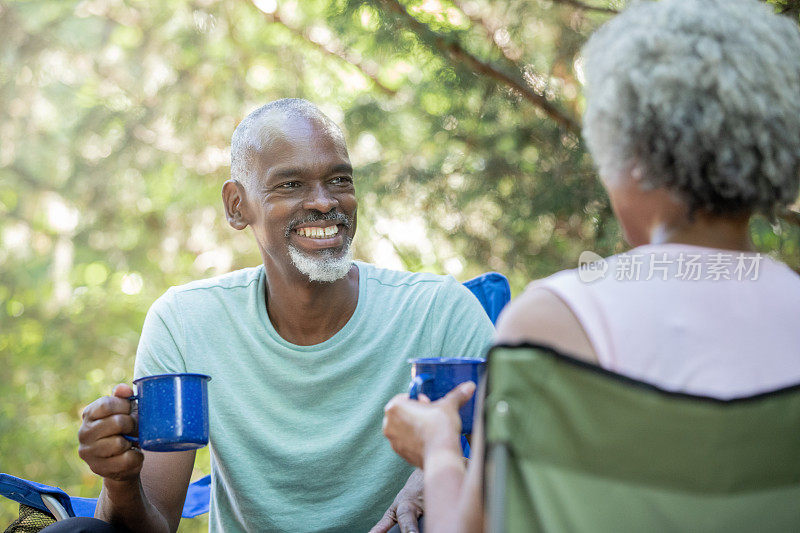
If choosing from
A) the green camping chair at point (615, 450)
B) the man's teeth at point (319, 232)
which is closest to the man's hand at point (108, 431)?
the man's teeth at point (319, 232)

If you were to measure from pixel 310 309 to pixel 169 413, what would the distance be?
32.3 inches

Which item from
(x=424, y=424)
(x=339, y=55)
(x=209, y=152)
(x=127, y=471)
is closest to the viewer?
(x=424, y=424)

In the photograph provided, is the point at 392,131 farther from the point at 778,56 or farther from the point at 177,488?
the point at 778,56

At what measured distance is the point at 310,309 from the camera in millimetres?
2523

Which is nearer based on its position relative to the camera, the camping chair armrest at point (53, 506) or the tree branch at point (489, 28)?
the camping chair armrest at point (53, 506)

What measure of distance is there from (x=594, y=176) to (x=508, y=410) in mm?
2743

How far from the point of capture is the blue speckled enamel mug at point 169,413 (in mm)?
1754

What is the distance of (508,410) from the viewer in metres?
1.13

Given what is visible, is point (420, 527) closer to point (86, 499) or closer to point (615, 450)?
point (615, 450)

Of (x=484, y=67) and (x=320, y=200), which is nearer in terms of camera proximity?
(x=320, y=200)

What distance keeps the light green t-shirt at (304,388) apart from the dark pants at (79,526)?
440mm

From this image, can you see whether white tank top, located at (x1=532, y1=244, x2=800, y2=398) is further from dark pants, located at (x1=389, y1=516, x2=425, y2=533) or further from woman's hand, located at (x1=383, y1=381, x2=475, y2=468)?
dark pants, located at (x1=389, y1=516, x2=425, y2=533)

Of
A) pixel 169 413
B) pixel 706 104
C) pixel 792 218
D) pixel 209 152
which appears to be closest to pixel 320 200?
pixel 169 413

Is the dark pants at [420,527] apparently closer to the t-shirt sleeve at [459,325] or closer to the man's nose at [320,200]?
the t-shirt sleeve at [459,325]
